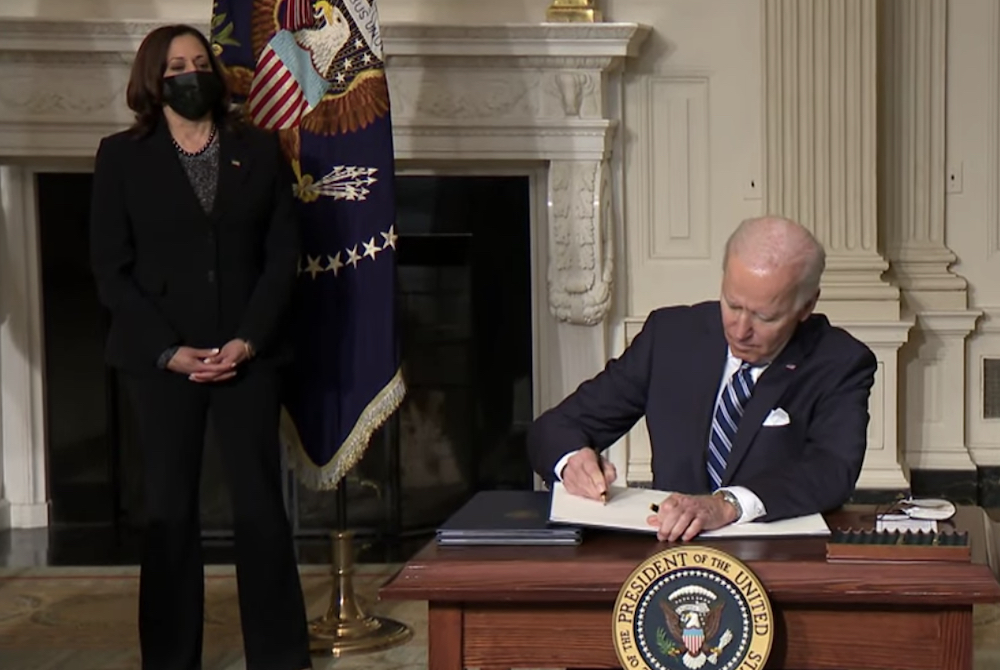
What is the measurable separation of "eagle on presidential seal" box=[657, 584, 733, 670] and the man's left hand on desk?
0.20 m

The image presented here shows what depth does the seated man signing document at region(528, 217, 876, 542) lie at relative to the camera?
106 inches

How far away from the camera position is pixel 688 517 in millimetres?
2420

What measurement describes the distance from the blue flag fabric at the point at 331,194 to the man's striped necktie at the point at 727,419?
1792 mm

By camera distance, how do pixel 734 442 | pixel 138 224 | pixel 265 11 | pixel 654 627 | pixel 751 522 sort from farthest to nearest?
1. pixel 265 11
2. pixel 138 224
3. pixel 734 442
4. pixel 751 522
5. pixel 654 627

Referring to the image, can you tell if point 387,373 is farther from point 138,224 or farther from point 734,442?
point 734,442

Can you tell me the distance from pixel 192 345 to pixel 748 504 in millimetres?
1917

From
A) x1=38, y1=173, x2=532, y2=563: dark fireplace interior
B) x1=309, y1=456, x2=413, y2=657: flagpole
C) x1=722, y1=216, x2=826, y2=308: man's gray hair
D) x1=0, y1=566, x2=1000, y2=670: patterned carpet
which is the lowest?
x1=0, y1=566, x2=1000, y2=670: patterned carpet

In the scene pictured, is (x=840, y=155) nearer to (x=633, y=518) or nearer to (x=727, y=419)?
(x=727, y=419)

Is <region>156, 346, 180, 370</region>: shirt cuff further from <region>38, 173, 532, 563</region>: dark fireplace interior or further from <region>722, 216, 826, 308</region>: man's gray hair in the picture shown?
<region>38, 173, 532, 563</region>: dark fireplace interior

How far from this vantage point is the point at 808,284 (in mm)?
2781

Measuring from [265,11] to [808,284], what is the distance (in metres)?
2.30

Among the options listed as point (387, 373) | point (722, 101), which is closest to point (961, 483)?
point (722, 101)

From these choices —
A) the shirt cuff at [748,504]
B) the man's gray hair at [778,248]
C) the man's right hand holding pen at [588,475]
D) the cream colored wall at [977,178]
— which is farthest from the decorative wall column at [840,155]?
the shirt cuff at [748,504]

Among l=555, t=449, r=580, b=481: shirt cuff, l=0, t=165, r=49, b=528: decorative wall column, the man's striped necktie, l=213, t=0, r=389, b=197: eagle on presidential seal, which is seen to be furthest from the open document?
l=0, t=165, r=49, b=528: decorative wall column
